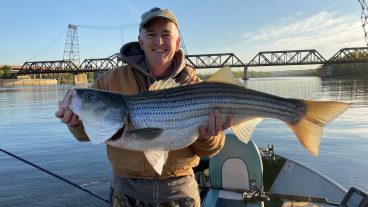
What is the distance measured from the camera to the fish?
12.4ft

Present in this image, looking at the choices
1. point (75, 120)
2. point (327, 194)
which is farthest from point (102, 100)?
point (327, 194)

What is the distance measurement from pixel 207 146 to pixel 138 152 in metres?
0.79

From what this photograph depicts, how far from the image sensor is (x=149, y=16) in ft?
13.8

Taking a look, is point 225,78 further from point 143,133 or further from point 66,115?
point 66,115

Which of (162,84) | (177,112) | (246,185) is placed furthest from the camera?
(246,185)

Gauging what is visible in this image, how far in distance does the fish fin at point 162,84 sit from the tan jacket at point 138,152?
255mm

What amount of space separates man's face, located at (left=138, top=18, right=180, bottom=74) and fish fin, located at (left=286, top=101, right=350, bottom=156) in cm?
164

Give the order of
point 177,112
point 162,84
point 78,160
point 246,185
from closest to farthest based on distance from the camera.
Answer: point 177,112, point 162,84, point 246,185, point 78,160

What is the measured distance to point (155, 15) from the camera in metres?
4.16

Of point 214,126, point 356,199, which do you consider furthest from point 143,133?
point 356,199

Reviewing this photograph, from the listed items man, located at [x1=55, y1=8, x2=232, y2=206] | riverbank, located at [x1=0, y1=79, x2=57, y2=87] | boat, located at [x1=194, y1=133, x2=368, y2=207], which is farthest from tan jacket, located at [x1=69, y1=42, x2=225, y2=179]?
riverbank, located at [x1=0, y1=79, x2=57, y2=87]

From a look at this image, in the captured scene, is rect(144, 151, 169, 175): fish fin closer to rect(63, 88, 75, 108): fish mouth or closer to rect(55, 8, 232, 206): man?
rect(55, 8, 232, 206): man

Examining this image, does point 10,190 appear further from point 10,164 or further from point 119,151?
point 119,151

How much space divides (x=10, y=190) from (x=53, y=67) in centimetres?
17023
